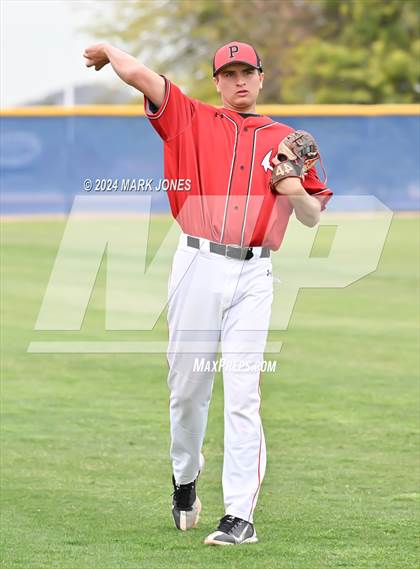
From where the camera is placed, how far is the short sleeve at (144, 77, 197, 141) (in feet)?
18.4

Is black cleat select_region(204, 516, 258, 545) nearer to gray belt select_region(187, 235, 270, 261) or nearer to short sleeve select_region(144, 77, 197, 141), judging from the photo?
gray belt select_region(187, 235, 270, 261)

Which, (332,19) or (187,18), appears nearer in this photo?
(332,19)

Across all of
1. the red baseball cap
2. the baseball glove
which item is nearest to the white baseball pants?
the baseball glove

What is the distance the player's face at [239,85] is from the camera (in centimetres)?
568

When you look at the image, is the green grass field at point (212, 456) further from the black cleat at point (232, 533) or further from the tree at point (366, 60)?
the tree at point (366, 60)

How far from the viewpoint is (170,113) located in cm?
560

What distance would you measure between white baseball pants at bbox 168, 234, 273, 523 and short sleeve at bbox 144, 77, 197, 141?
490mm

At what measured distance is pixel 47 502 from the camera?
6.22 metres

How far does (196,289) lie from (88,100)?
52118 mm

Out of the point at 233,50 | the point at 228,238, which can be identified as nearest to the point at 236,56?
the point at 233,50

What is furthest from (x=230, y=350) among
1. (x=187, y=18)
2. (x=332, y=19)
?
(x=187, y=18)

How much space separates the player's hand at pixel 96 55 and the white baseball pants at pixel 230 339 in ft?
2.89

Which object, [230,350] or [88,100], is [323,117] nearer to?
[230,350]

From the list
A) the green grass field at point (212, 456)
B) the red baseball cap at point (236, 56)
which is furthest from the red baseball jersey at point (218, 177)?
the green grass field at point (212, 456)
